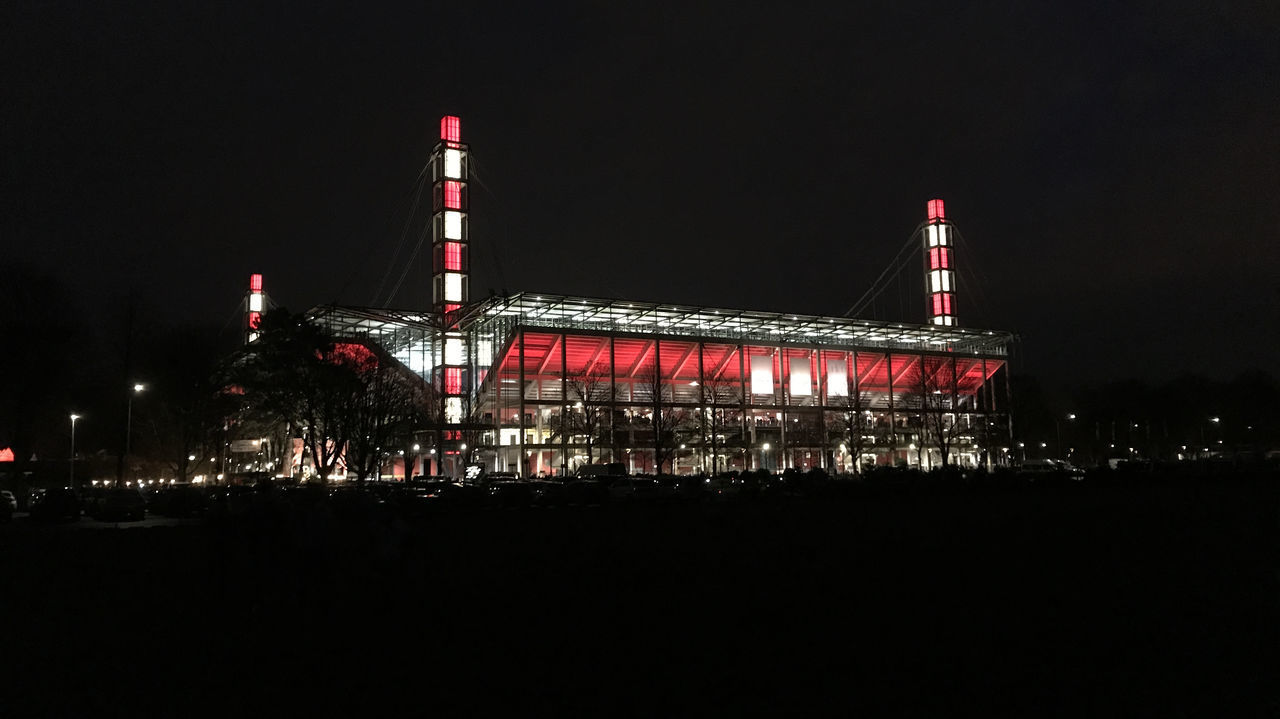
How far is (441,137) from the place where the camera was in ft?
314

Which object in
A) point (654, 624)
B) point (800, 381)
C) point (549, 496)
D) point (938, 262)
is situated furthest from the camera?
point (938, 262)

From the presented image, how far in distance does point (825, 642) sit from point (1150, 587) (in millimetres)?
6119

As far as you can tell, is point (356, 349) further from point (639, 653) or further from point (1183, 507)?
point (639, 653)

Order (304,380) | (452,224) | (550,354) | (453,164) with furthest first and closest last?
(453,164) → (452,224) → (550,354) → (304,380)

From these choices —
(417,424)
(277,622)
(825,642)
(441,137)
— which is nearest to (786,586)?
(825,642)

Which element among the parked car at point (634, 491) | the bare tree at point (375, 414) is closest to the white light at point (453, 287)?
the bare tree at point (375, 414)

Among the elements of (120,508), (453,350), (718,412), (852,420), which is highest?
(453,350)

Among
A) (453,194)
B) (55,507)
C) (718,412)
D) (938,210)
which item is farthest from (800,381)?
(55,507)

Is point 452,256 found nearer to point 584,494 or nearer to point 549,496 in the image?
point 584,494

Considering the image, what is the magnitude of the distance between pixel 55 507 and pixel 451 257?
198 ft

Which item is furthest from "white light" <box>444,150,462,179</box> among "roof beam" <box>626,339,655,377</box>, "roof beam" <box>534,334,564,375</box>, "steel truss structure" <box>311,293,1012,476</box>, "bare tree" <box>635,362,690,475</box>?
"bare tree" <box>635,362,690,475</box>

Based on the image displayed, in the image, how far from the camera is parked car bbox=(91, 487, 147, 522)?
105ft

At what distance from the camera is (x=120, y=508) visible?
1260 inches

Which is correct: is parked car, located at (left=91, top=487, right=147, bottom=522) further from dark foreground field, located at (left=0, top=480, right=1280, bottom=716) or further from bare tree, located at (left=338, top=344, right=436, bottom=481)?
dark foreground field, located at (left=0, top=480, right=1280, bottom=716)
